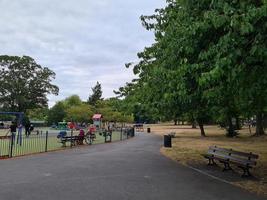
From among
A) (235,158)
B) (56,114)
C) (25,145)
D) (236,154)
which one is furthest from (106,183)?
(56,114)

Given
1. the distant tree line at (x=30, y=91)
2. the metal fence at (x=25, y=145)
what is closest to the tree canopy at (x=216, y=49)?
the metal fence at (x=25, y=145)

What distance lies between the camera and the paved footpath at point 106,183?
35.4 feet

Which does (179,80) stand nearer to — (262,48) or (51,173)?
(262,48)

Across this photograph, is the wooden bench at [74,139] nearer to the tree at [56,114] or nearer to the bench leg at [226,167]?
the bench leg at [226,167]

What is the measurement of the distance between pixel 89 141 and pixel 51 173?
1955 cm

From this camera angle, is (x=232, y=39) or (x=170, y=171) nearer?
(x=232, y=39)

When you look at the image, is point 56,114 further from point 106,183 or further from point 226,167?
point 106,183

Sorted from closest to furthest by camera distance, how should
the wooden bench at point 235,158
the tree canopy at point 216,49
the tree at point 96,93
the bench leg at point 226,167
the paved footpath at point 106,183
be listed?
the tree canopy at point 216,49, the paved footpath at point 106,183, the wooden bench at point 235,158, the bench leg at point 226,167, the tree at point 96,93

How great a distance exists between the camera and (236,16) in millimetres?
8430

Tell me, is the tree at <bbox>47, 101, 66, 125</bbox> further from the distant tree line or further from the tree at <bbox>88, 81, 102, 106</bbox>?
the tree at <bbox>88, 81, 102, 106</bbox>


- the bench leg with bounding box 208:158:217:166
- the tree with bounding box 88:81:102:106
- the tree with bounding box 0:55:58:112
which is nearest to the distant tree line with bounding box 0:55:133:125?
the tree with bounding box 0:55:58:112

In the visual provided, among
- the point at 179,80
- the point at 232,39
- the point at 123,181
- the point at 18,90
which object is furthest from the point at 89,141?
the point at 18,90

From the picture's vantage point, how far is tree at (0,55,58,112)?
103m

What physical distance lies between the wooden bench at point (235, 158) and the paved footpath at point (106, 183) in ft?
3.91
